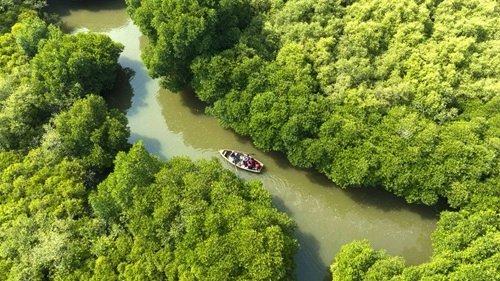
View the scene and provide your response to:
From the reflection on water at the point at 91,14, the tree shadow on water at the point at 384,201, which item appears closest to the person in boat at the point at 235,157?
the tree shadow on water at the point at 384,201

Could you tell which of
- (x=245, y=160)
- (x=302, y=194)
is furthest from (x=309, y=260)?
(x=245, y=160)

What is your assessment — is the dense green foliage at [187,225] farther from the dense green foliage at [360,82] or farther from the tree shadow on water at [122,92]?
the tree shadow on water at [122,92]

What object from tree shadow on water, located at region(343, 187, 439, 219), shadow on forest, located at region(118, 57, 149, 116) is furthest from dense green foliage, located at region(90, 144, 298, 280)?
shadow on forest, located at region(118, 57, 149, 116)

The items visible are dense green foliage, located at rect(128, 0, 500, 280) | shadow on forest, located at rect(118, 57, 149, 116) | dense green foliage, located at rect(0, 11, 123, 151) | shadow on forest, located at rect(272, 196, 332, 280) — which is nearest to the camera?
dense green foliage, located at rect(128, 0, 500, 280)

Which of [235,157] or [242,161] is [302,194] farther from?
[235,157]

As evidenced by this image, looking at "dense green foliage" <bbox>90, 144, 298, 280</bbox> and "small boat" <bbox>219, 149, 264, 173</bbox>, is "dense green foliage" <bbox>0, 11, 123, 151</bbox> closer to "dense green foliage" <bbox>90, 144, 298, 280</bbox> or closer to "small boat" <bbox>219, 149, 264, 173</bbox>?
"dense green foliage" <bbox>90, 144, 298, 280</bbox>

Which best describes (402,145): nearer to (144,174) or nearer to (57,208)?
(144,174)
